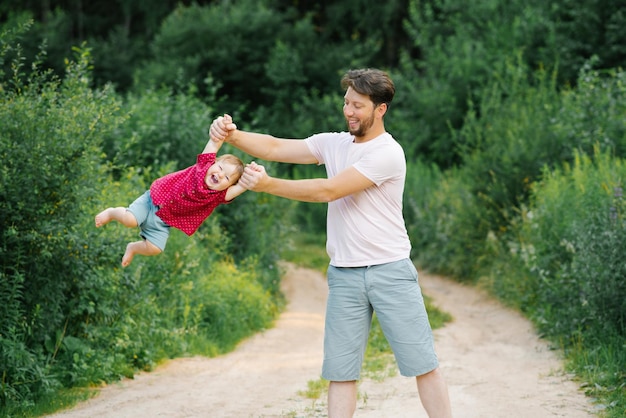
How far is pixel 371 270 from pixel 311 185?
0.55 metres

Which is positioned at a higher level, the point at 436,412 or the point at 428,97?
the point at 428,97

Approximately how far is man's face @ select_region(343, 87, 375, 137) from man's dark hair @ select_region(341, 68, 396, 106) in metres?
0.03

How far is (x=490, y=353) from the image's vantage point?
8.87 metres

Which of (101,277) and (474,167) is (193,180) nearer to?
(101,277)

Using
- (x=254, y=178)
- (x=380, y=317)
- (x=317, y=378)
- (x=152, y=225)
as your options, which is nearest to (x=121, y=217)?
(x=152, y=225)

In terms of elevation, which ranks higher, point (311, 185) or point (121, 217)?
point (311, 185)

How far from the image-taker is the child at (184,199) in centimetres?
473

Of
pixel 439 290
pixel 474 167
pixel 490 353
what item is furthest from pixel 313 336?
pixel 474 167

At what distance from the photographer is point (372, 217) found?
4750mm

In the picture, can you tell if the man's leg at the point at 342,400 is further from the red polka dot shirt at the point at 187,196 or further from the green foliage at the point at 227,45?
the green foliage at the point at 227,45

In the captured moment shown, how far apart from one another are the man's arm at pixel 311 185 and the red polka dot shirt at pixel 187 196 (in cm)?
26

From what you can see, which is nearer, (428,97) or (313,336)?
(313,336)

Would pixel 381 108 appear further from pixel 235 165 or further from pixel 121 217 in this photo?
pixel 121 217

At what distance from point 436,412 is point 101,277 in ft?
10.7
